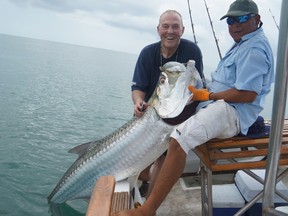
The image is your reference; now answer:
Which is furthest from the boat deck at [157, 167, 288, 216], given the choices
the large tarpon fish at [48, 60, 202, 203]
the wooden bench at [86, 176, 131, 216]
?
the wooden bench at [86, 176, 131, 216]

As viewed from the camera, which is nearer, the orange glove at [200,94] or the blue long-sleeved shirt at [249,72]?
the blue long-sleeved shirt at [249,72]

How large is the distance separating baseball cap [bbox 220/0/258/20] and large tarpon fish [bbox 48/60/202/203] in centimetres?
53

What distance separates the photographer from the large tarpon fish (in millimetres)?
2844

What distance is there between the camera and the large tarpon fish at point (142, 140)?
2.84m

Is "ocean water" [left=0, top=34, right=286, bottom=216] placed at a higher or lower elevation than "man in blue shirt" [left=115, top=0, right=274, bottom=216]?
lower

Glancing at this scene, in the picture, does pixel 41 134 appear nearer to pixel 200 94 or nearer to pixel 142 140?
pixel 142 140

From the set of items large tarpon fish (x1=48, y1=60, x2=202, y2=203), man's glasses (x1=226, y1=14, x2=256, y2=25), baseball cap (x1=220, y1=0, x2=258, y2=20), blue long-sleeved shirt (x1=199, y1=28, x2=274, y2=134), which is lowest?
large tarpon fish (x1=48, y1=60, x2=202, y2=203)

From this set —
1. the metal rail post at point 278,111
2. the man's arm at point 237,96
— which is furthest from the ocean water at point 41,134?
the metal rail post at point 278,111

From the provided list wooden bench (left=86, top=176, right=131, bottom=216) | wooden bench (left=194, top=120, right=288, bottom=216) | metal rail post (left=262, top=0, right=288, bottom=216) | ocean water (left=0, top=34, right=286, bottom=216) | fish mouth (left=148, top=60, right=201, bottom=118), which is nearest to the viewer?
metal rail post (left=262, top=0, right=288, bottom=216)

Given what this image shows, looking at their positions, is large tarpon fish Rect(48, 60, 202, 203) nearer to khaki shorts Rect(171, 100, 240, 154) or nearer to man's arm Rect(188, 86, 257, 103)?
man's arm Rect(188, 86, 257, 103)

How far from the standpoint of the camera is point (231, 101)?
2494mm

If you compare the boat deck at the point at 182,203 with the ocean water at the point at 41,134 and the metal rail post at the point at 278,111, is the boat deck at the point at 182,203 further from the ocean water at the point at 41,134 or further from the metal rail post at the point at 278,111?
the metal rail post at the point at 278,111

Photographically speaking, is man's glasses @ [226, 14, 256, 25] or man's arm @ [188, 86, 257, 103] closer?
man's arm @ [188, 86, 257, 103]

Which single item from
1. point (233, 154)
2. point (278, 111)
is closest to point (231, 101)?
point (233, 154)
